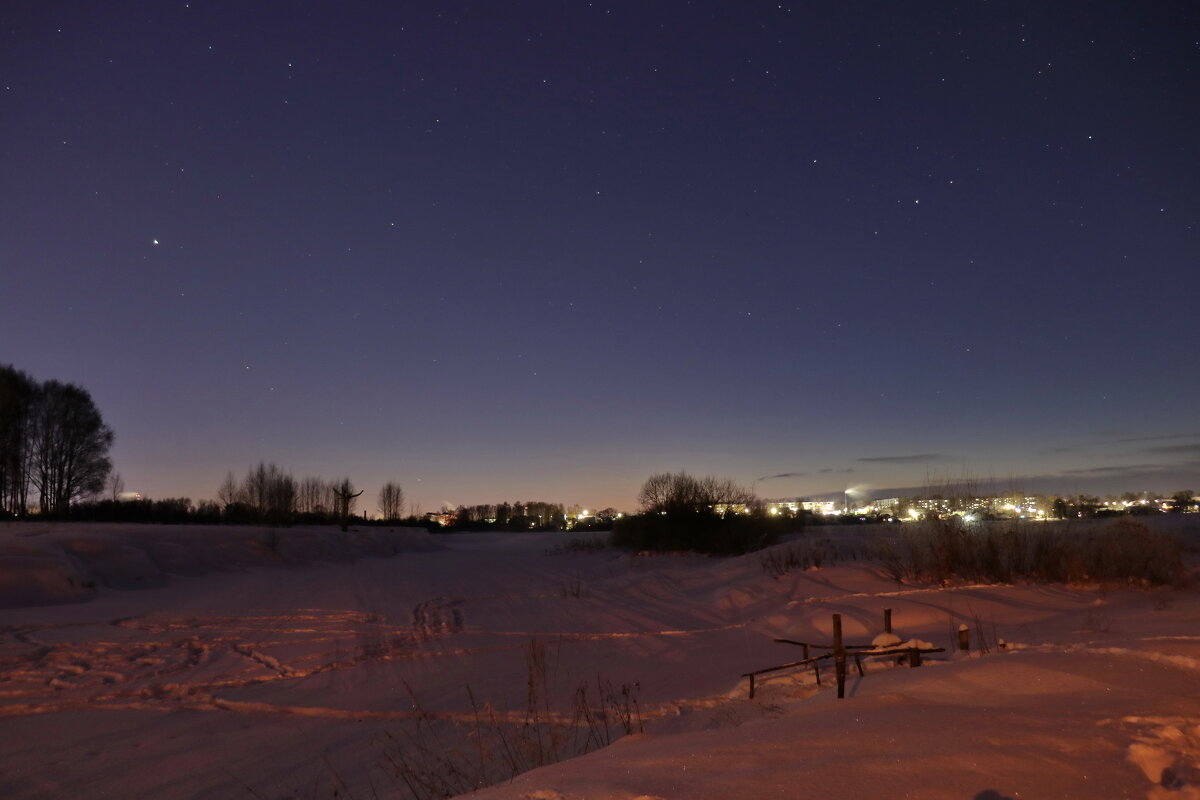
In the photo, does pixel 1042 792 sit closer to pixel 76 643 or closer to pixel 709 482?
pixel 76 643

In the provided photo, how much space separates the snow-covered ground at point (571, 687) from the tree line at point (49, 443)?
20.7 m

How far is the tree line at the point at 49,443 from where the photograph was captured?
38188 millimetres

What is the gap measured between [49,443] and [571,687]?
42438 mm

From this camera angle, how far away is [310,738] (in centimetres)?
848

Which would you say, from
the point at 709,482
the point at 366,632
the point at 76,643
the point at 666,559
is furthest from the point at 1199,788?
the point at 709,482

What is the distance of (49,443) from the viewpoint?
4081 centimetres

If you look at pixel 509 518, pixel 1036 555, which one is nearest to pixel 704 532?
pixel 1036 555

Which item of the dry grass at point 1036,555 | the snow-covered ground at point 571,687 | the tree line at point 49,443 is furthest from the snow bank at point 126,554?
the dry grass at point 1036,555

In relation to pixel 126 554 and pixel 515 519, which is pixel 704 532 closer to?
pixel 126 554

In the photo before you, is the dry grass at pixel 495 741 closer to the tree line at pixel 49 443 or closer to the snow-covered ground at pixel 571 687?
the snow-covered ground at pixel 571 687

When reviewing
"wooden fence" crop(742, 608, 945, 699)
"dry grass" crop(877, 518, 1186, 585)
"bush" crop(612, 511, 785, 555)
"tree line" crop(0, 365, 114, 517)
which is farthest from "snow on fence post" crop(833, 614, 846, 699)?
"tree line" crop(0, 365, 114, 517)

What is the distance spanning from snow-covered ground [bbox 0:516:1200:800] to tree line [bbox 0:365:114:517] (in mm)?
20719

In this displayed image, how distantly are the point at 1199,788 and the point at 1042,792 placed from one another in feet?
2.63

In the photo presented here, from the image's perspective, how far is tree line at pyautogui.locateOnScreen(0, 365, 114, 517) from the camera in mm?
38188
